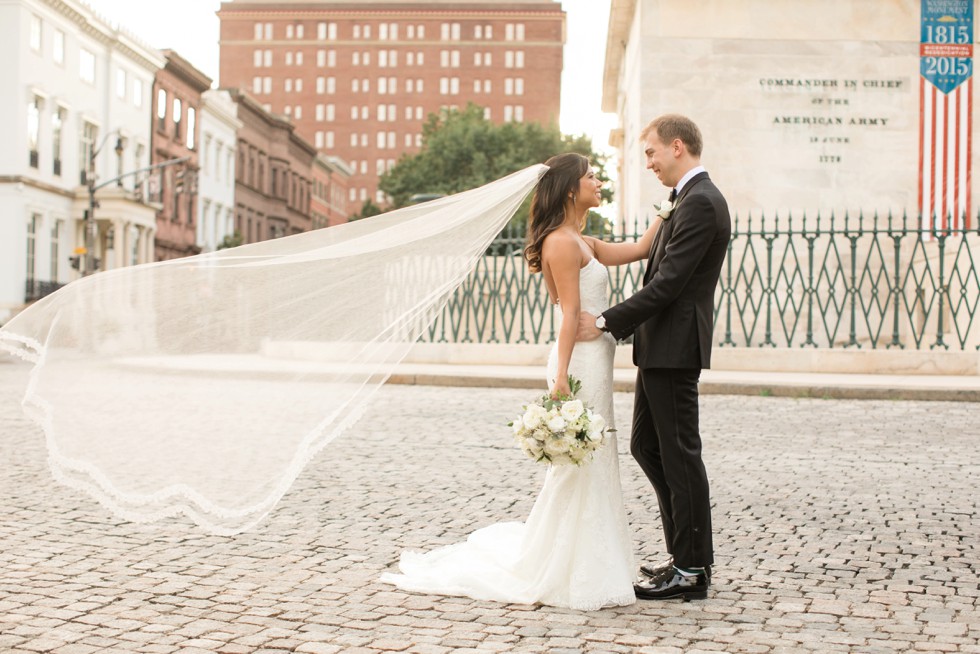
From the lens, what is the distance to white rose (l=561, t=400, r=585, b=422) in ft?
14.7

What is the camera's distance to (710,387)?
45.8ft

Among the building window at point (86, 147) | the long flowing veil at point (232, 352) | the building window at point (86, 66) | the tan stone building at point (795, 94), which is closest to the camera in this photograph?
the long flowing veil at point (232, 352)

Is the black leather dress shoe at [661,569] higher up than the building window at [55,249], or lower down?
lower down

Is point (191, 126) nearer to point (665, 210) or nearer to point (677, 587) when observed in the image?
point (665, 210)

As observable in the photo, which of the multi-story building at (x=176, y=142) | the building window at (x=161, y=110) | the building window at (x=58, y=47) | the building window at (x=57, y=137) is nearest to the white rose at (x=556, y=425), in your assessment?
the building window at (x=57, y=137)

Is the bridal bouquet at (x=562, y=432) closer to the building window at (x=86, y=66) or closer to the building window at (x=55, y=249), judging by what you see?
the building window at (x=55, y=249)

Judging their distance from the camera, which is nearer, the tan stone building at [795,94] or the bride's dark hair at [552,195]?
the bride's dark hair at [552,195]

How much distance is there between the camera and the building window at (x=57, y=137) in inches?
1759

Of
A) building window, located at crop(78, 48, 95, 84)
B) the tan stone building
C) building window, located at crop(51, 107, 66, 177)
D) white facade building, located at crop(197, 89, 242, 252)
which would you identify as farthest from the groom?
white facade building, located at crop(197, 89, 242, 252)

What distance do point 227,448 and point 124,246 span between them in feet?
155

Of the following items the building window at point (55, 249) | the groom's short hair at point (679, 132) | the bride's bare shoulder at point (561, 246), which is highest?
the building window at point (55, 249)

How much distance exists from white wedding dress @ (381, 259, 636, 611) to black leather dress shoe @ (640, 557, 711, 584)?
94 millimetres

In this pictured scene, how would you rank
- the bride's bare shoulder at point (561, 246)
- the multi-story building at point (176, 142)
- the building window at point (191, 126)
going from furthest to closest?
the building window at point (191, 126)
the multi-story building at point (176, 142)
the bride's bare shoulder at point (561, 246)

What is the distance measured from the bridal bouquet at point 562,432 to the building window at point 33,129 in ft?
138
